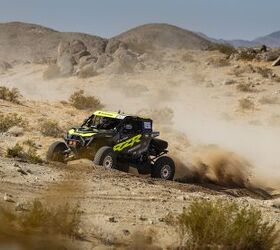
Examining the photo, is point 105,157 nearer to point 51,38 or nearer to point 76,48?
point 76,48

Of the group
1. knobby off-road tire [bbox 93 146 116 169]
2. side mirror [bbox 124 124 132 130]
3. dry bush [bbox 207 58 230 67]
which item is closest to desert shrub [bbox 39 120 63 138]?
side mirror [bbox 124 124 132 130]

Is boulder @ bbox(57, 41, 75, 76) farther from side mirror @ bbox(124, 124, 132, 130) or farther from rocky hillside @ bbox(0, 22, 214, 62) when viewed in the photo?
side mirror @ bbox(124, 124, 132, 130)

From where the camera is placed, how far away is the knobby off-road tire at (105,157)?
50.0ft

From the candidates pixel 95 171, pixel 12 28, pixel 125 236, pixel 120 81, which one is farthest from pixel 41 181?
pixel 12 28

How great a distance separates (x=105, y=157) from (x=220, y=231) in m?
7.36

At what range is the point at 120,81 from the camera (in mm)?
43594

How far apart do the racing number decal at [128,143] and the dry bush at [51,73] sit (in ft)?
108

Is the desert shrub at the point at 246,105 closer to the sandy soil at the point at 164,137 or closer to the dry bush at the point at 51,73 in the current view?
the sandy soil at the point at 164,137

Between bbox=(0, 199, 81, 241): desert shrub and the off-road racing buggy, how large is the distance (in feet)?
23.0

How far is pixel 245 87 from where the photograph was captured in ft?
128

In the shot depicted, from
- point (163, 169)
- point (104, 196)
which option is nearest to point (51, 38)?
point (163, 169)

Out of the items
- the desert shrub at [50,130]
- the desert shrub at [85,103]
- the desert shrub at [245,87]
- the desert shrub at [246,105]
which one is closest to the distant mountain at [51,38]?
the desert shrub at [245,87]

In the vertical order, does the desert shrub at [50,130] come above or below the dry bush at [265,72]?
below

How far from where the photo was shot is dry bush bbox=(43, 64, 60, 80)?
160 ft
